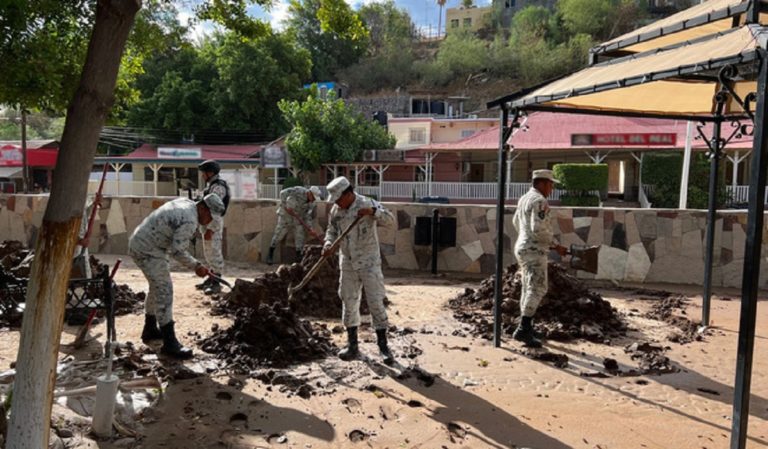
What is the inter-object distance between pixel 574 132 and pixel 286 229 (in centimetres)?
1730

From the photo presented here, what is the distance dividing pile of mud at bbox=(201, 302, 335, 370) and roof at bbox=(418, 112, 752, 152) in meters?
18.0

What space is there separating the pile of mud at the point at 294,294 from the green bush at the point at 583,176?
1643 cm

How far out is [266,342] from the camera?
546 cm

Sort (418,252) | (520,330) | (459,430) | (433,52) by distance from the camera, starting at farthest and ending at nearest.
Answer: (433,52)
(418,252)
(520,330)
(459,430)

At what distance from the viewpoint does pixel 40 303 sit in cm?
255

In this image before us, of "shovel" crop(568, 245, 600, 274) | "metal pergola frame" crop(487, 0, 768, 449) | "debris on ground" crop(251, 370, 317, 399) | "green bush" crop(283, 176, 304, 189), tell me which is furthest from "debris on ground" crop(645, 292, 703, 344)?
"green bush" crop(283, 176, 304, 189)

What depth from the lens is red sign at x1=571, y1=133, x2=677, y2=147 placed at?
75.1 ft

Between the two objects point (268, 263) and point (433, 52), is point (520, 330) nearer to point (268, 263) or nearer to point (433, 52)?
point (268, 263)

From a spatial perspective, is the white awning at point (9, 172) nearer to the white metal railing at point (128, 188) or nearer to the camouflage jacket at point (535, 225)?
the white metal railing at point (128, 188)

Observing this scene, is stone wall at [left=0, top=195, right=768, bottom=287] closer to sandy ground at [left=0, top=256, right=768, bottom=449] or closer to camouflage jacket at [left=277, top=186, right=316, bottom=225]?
camouflage jacket at [left=277, top=186, right=316, bottom=225]

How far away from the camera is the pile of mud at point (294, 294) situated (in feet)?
23.5

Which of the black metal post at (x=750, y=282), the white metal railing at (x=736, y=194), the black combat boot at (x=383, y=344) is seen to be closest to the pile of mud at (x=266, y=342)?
the black combat boot at (x=383, y=344)

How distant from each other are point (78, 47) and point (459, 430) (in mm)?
4383

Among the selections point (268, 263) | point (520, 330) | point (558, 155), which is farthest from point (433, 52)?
point (520, 330)
